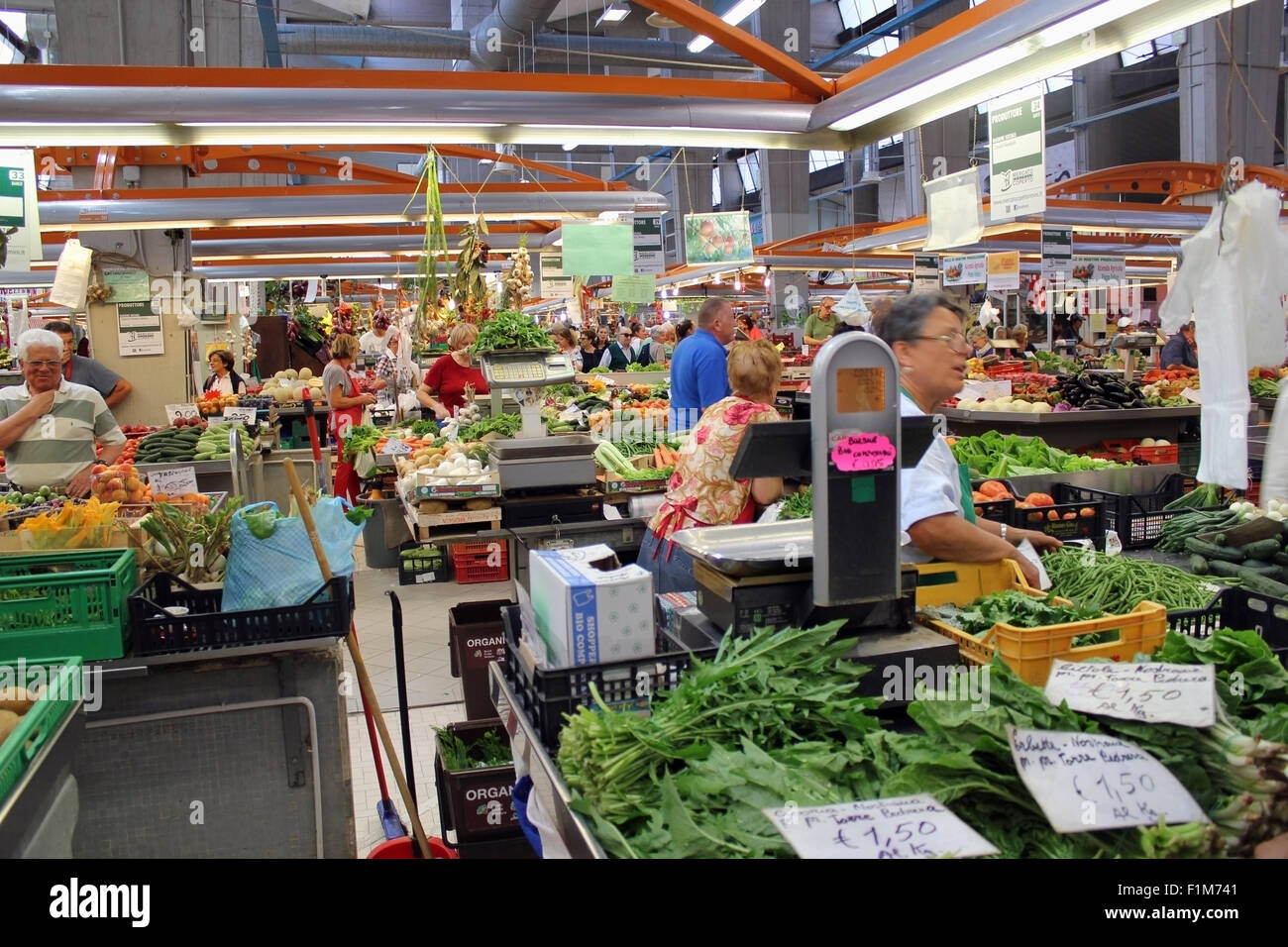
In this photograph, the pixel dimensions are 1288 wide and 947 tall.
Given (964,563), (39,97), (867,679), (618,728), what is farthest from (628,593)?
(39,97)

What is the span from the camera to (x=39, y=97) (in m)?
4.02

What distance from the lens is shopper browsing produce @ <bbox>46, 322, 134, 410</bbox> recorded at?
7840mm

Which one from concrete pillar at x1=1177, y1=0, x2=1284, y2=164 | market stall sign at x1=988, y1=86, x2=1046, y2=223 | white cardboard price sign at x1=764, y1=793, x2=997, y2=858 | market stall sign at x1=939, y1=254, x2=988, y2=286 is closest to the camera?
white cardboard price sign at x1=764, y1=793, x2=997, y2=858

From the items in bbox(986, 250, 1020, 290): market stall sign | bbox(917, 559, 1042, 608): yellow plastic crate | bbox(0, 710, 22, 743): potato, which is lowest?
bbox(0, 710, 22, 743): potato

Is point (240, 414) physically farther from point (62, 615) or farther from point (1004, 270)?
point (1004, 270)

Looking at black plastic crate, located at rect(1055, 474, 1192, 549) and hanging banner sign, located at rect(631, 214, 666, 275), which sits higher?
hanging banner sign, located at rect(631, 214, 666, 275)

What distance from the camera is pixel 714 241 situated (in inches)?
398

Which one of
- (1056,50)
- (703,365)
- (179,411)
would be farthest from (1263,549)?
(179,411)

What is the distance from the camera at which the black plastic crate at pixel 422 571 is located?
8.00 m

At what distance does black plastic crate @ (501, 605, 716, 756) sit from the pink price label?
22.0 inches

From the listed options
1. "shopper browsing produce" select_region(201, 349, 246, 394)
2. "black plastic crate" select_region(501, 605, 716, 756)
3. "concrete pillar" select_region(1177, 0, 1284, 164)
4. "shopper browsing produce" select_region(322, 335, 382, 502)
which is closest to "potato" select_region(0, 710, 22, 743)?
"black plastic crate" select_region(501, 605, 716, 756)

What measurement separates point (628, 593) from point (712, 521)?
228cm

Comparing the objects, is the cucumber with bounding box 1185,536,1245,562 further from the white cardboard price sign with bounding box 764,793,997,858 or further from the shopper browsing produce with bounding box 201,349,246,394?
the shopper browsing produce with bounding box 201,349,246,394
